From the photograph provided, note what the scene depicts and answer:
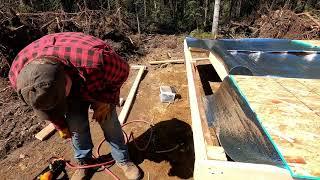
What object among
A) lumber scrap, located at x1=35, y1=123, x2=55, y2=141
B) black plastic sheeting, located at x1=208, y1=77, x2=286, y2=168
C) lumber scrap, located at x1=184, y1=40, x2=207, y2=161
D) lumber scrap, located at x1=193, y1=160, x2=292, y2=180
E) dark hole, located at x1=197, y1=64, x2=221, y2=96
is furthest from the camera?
dark hole, located at x1=197, y1=64, x2=221, y2=96

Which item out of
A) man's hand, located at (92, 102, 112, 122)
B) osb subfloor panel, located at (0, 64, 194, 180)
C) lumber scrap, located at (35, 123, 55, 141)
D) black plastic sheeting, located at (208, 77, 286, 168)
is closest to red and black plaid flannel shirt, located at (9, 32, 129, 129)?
man's hand, located at (92, 102, 112, 122)

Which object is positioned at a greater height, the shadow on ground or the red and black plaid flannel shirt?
the red and black plaid flannel shirt

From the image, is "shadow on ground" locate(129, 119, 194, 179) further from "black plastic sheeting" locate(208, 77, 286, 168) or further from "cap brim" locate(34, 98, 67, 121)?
"cap brim" locate(34, 98, 67, 121)

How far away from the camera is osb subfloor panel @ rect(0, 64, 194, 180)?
2844 mm

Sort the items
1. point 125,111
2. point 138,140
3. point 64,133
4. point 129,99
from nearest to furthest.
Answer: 1. point 64,133
2. point 138,140
3. point 125,111
4. point 129,99

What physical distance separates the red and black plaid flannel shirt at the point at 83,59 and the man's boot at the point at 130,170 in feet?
2.93

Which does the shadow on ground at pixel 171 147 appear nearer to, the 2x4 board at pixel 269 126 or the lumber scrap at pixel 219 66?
the 2x4 board at pixel 269 126

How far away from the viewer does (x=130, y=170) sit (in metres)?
2.72

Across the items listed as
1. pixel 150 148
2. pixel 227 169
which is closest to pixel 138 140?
pixel 150 148

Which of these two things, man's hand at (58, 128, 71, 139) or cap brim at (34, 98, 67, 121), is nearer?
cap brim at (34, 98, 67, 121)

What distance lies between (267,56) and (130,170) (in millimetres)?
2211

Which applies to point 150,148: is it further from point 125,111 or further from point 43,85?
point 43,85

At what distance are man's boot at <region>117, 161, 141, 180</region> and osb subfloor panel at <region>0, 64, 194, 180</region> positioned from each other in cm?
9

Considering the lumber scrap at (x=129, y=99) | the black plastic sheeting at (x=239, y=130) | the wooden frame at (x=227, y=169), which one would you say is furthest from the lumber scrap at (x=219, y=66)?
the lumber scrap at (x=129, y=99)
